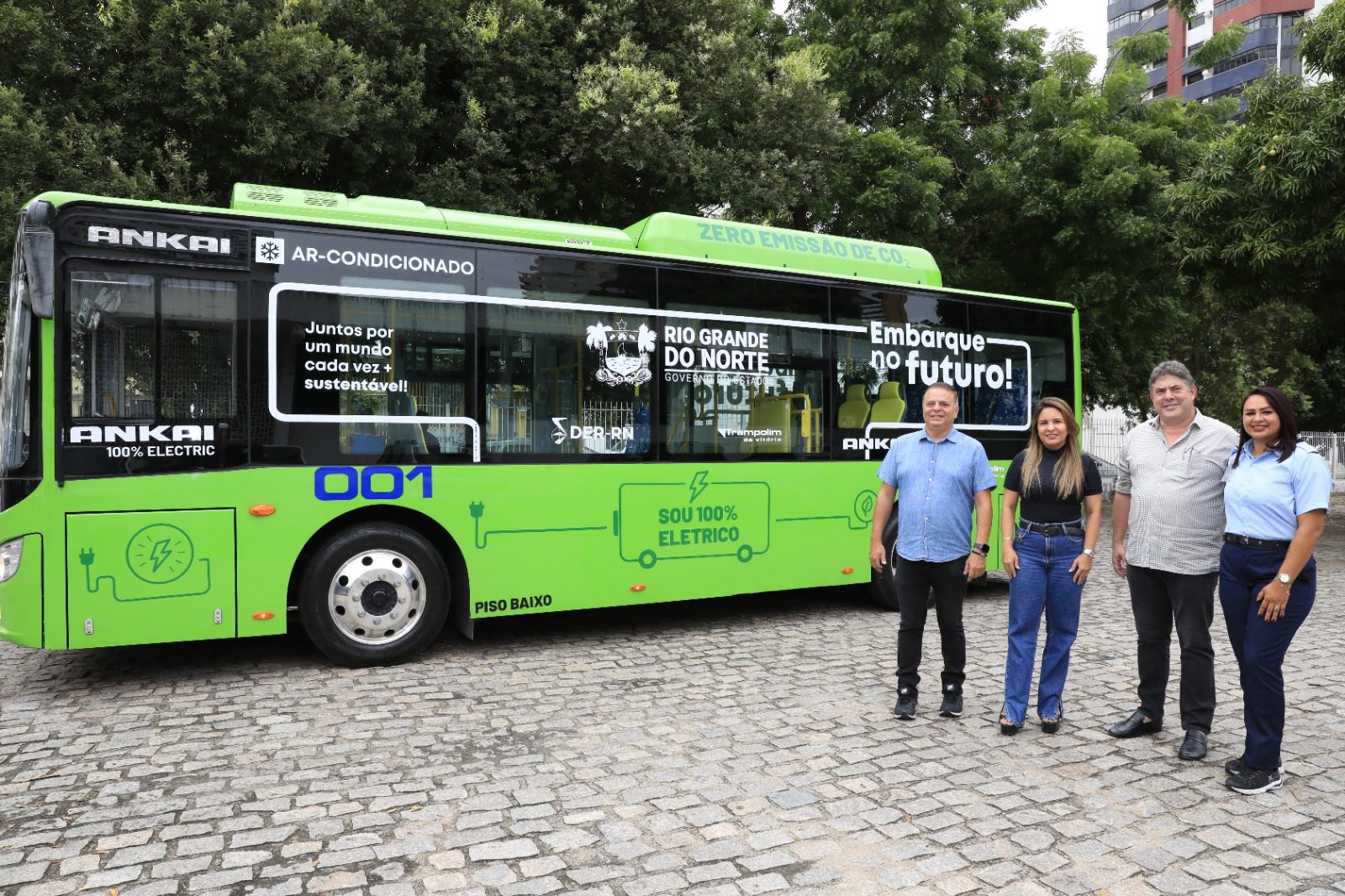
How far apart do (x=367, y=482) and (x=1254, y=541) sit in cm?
498

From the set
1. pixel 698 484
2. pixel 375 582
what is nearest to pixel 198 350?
pixel 375 582

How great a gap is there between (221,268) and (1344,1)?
14161 mm

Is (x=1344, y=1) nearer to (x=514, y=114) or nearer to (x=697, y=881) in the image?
(x=514, y=114)

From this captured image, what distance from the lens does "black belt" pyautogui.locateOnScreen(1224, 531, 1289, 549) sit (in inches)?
160

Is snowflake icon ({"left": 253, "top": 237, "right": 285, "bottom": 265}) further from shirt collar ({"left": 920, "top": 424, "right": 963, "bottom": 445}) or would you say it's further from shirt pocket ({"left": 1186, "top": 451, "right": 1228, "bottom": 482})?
shirt pocket ({"left": 1186, "top": 451, "right": 1228, "bottom": 482})

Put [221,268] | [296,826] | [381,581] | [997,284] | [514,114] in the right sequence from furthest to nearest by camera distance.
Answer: [997,284], [514,114], [381,581], [221,268], [296,826]

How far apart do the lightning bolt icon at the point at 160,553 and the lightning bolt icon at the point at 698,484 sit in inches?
141

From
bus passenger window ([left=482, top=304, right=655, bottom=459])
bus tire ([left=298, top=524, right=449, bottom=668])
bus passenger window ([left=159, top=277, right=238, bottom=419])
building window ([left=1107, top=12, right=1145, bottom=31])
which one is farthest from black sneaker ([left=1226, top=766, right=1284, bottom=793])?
building window ([left=1107, top=12, right=1145, bottom=31])

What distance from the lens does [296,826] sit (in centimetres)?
375

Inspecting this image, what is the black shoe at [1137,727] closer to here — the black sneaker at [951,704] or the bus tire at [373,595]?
the black sneaker at [951,704]

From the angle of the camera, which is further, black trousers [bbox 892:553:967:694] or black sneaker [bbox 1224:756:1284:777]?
black trousers [bbox 892:553:967:694]

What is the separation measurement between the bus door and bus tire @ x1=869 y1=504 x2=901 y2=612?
206 inches

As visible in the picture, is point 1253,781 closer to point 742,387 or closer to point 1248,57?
point 742,387

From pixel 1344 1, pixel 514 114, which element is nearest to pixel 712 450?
pixel 514 114
